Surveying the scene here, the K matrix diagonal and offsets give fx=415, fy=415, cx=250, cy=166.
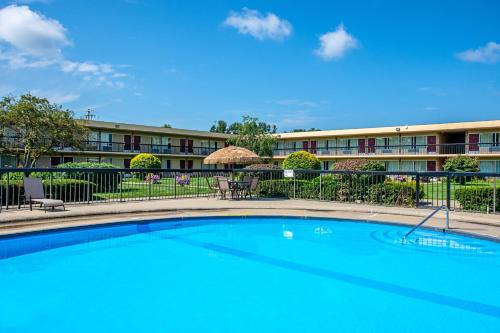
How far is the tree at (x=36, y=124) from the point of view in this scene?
24.5 meters

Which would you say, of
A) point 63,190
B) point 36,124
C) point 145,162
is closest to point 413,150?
point 145,162

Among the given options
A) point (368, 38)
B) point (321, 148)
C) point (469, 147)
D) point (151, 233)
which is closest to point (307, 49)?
point (368, 38)

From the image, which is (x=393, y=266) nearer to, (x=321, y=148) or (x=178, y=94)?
(x=178, y=94)

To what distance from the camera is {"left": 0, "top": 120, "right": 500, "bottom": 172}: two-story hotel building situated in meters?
36.7

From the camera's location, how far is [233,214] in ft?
36.2

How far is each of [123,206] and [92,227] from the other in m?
2.84

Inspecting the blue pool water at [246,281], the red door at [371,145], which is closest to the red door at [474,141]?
the red door at [371,145]

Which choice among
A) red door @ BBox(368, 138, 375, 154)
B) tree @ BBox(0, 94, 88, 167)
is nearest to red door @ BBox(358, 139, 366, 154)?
red door @ BBox(368, 138, 375, 154)

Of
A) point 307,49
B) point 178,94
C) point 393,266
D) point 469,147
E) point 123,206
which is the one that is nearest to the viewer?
point 393,266

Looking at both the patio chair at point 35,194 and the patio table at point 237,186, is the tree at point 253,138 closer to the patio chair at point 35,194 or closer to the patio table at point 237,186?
the patio table at point 237,186

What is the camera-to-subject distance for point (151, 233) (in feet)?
30.9

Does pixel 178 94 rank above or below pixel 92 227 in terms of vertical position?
above

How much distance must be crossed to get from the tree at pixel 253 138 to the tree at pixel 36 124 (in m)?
19.0

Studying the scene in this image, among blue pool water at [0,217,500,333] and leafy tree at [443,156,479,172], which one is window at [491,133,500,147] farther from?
blue pool water at [0,217,500,333]
